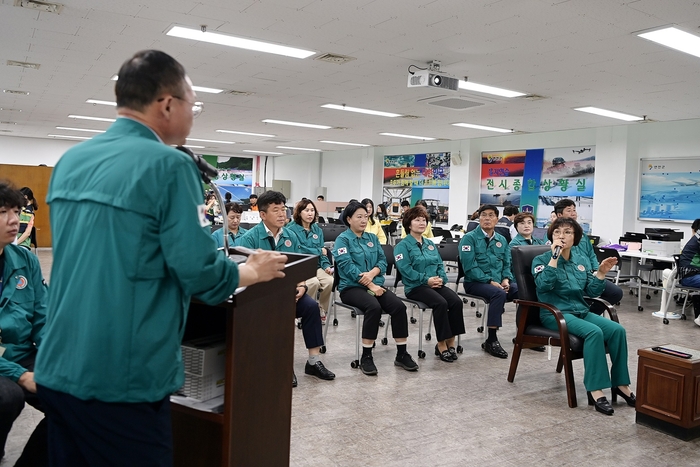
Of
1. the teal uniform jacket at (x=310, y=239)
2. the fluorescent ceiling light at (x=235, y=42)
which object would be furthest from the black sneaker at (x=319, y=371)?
the fluorescent ceiling light at (x=235, y=42)

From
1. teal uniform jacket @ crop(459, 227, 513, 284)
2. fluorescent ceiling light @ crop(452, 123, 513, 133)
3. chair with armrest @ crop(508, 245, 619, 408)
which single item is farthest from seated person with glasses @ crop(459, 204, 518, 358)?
fluorescent ceiling light @ crop(452, 123, 513, 133)

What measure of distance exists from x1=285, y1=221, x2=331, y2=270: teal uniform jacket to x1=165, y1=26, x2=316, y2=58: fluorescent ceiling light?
1.81 metres

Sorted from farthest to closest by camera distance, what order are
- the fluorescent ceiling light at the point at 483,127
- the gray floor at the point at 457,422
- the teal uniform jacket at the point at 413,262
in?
the fluorescent ceiling light at the point at 483,127, the teal uniform jacket at the point at 413,262, the gray floor at the point at 457,422

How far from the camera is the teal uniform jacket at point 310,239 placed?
5.26 m

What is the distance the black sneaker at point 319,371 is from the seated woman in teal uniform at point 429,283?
1.07m

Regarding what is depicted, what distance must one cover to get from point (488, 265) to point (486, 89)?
2.92 metres

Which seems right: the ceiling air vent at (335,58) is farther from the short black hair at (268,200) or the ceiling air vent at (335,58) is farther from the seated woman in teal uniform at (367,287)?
the short black hair at (268,200)

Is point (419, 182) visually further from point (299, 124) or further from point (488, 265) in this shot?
point (488, 265)

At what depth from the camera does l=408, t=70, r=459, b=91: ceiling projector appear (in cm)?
609

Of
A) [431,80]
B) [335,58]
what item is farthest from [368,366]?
[335,58]

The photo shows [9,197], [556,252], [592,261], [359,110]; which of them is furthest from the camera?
[359,110]

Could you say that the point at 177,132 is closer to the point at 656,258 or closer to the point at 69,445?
the point at 69,445

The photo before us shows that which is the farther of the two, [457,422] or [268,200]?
[268,200]

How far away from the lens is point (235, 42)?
18.3ft
